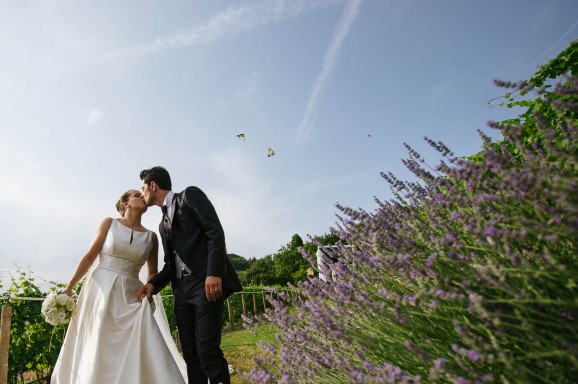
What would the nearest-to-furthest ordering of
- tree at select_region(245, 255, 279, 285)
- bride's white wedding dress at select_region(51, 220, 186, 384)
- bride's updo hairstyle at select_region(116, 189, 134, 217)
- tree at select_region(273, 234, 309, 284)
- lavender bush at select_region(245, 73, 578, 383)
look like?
1. lavender bush at select_region(245, 73, 578, 383)
2. bride's white wedding dress at select_region(51, 220, 186, 384)
3. bride's updo hairstyle at select_region(116, 189, 134, 217)
4. tree at select_region(273, 234, 309, 284)
5. tree at select_region(245, 255, 279, 285)

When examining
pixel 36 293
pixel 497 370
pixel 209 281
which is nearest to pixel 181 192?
pixel 209 281

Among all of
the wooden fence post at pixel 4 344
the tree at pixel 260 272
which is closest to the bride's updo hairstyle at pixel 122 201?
the wooden fence post at pixel 4 344

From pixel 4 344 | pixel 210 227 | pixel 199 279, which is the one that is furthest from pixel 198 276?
pixel 4 344

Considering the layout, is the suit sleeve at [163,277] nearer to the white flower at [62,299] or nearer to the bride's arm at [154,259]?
the bride's arm at [154,259]

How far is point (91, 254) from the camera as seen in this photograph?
10.5 feet

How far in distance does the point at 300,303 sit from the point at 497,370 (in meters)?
1.18

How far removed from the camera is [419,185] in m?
1.80

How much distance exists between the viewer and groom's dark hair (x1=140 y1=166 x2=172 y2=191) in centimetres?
309

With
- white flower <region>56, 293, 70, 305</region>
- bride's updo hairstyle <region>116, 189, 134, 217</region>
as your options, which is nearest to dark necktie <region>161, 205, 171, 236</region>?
bride's updo hairstyle <region>116, 189, 134, 217</region>

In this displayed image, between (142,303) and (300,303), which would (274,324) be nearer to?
(300,303)

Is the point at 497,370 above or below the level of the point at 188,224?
below

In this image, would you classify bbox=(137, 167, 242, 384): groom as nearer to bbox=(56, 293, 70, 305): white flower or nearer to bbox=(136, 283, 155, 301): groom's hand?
bbox=(136, 283, 155, 301): groom's hand

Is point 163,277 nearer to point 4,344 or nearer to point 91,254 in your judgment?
point 91,254

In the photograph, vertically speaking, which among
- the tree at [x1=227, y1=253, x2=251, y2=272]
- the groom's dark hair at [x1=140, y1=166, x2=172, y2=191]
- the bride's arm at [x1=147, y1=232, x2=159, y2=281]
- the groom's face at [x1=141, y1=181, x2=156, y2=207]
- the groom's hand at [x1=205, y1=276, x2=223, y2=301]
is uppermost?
the tree at [x1=227, y1=253, x2=251, y2=272]
